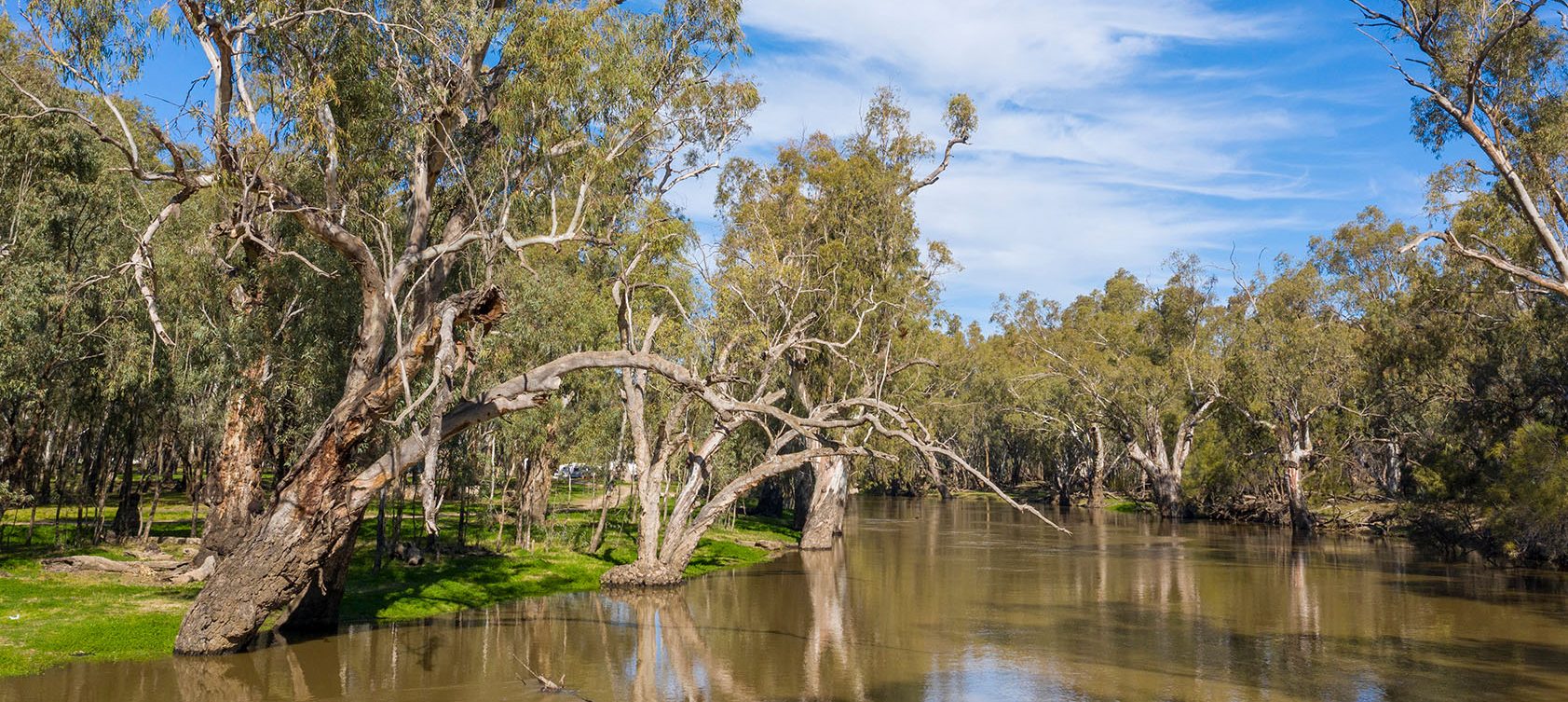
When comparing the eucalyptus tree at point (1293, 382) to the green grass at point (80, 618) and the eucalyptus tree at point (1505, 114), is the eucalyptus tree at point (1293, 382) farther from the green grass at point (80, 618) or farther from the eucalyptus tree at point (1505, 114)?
the green grass at point (80, 618)

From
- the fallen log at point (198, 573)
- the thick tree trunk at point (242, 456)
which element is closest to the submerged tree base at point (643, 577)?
the thick tree trunk at point (242, 456)

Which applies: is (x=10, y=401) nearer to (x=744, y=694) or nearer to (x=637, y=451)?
(x=637, y=451)

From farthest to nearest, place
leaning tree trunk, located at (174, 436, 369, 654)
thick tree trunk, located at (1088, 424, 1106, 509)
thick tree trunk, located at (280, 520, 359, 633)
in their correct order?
thick tree trunk, located at (1088, 424, 1106, 509) < thick tree trunk, located at (280, 520, 359, 633) < leaning tree trunk, located at (174, 436, 369, 654)

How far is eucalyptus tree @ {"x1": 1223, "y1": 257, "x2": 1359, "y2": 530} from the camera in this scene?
43.6 m

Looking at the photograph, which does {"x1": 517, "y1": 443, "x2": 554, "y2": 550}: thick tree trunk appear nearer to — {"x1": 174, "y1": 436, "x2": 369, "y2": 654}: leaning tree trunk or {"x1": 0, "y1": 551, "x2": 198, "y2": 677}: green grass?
{"x1": 0, "y1": 551, "x2": 198, "y2": 677}: green grass

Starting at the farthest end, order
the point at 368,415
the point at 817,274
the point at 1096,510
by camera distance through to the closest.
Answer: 1. the point at 1096,510
2. the point at 817,274
3. the point at 368,415

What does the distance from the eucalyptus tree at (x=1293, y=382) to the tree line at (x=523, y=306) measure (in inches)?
7.2

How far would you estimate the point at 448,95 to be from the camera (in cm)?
1625

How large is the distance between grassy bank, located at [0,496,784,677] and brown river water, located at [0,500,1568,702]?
83 cm

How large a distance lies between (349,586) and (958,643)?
12.6 meters

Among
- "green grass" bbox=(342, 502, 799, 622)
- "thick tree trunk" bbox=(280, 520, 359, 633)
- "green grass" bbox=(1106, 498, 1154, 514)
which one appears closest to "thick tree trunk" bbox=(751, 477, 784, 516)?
"green grass" bbox=(342, 502, 799, 622)

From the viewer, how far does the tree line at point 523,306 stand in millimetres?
14805

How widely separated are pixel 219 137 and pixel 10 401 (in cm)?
1350

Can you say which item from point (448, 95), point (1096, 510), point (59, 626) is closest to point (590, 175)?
point (448, 95)
